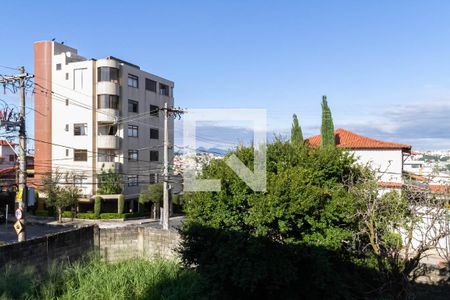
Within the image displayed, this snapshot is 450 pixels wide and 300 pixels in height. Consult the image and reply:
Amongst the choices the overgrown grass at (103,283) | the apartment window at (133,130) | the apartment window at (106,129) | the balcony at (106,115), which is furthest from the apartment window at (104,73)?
the overgrown grass at (103,283)

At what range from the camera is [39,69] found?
111 feet

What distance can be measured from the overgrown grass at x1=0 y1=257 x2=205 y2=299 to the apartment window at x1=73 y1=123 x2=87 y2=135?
23649 mm

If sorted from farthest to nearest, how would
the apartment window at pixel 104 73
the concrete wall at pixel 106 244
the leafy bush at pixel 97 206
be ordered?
the apartment window at pixel 104 73
the leafy bush at pixel 97 206
the concrete wall at pixel 106 244

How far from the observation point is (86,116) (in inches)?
1288

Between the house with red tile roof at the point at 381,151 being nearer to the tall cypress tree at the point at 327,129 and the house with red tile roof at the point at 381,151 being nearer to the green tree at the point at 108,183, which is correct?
the tall cypress tree at the point at 327,129

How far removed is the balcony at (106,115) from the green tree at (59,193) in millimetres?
5845

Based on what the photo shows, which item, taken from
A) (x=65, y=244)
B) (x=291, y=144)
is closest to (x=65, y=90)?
(x=65, y=244)

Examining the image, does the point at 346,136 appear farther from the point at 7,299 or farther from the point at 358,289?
the point at 7,299

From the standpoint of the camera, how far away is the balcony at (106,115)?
107ft

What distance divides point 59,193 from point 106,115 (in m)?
7.57

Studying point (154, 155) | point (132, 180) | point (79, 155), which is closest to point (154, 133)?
point (154, 155)

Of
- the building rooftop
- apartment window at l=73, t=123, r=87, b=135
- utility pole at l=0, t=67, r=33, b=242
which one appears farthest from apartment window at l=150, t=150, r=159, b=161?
utility pole at l=0, t=67, r=33, b=242

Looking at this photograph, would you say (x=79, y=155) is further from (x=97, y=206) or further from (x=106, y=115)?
(x=97, y=206)

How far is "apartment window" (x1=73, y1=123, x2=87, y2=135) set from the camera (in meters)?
32.8
